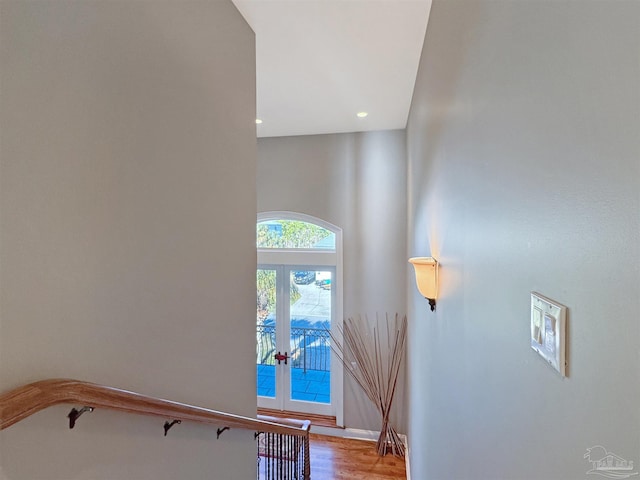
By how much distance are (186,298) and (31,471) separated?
2.41 ft

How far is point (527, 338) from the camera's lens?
0.69 metres

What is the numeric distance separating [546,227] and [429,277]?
4.33 feet

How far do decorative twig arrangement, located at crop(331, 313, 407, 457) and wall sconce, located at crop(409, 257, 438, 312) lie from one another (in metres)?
2.79

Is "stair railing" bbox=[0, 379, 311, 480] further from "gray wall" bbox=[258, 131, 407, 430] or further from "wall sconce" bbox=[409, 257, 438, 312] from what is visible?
"gray wall" bbox=[258, 131, 407, 430]

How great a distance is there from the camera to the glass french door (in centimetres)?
Answer: 499

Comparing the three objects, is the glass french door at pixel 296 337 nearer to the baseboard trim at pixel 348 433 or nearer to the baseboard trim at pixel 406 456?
the baseboard trim at pixel 348 433

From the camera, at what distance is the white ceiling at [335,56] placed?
206 centimetres

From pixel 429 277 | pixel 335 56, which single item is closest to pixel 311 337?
pixel 429 277

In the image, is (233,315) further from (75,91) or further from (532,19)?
(532,19)

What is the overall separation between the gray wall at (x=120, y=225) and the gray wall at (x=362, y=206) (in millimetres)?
2936

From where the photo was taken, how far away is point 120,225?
1144 mm

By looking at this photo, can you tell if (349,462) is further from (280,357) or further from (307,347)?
(280,357)

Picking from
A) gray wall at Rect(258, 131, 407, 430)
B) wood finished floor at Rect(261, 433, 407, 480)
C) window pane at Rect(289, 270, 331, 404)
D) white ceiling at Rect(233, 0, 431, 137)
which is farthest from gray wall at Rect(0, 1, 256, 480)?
window pane at Rect(289, 270, 331, 404)

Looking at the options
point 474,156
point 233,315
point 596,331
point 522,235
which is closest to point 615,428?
point 596,331
